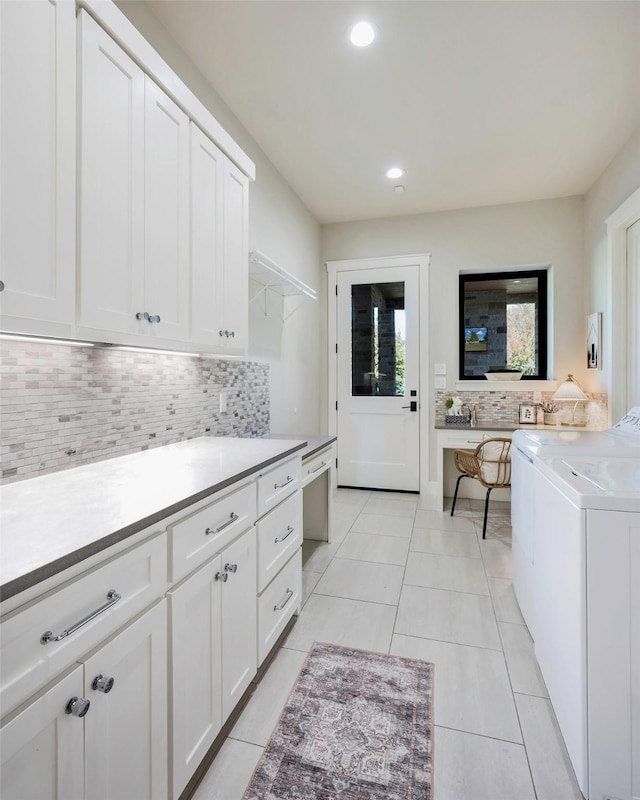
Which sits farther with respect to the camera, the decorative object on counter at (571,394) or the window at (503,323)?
the window at (503,323)

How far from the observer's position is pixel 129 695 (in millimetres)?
898

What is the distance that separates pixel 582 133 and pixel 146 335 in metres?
3.13

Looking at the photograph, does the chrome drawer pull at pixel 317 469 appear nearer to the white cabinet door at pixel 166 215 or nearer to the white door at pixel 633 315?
the white cabinet door at pixel 166 215

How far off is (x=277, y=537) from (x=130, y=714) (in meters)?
0.92

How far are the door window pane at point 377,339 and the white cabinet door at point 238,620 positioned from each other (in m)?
2.98

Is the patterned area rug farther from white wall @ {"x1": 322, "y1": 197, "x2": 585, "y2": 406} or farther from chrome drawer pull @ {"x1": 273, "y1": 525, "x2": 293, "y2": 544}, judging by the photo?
white wall @ {"x1": 322, "y1": 197, "x2": 585, "y2": 406}

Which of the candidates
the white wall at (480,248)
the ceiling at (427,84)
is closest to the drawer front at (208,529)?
the ceiling at (427,84)

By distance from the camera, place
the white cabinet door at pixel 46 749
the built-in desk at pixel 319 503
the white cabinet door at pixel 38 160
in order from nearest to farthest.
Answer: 1. the white cabinet door at pixel 46 749
2. the white cabinet door at pixel 38 160
3. the built-in desk at pixel 319 503

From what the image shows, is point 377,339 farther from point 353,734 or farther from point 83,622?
point 83,622

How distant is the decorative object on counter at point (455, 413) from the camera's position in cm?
395

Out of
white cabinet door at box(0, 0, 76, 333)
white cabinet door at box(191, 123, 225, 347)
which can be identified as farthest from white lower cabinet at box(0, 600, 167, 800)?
A: white cabinet door at box(191, 123, 225, 347)

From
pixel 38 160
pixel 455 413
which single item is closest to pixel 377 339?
pixel 455 413

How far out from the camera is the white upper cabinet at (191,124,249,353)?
173 cm

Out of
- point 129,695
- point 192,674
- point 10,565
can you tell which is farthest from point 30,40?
point 192,674
